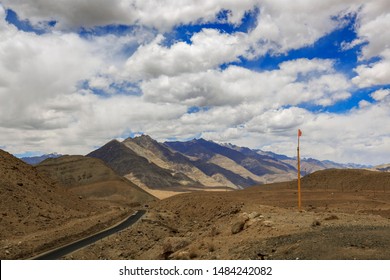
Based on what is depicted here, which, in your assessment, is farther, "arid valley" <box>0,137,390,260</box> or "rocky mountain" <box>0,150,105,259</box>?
"rocky mountain" <box>0,150,105,259</box>

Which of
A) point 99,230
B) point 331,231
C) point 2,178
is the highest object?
point 2,178

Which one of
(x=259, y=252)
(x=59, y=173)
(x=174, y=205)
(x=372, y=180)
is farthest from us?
(x=59, y=173)

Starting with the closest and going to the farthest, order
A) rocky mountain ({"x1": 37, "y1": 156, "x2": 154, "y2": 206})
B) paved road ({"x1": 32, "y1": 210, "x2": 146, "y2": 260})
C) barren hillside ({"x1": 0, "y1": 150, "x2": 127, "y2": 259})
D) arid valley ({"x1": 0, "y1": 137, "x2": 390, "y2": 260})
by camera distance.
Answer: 1. arid valley ({"x1": 0, "y1": 137, "x2": 390, "y2": 260})
2. paved road ({"x1": 32, "y1": 210, "x2": 146, "y2": 260})
3. barren hillside ({"x1": 0, "y1": 150, "x2": 127, "y2": 259})
4. rocky mountain ({"x1": 37, "y1": 156, "x2": 154, "y2": 206})

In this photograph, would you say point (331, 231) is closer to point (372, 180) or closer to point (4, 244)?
point (4, 244)

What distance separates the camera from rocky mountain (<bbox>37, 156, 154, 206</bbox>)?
128413 mm

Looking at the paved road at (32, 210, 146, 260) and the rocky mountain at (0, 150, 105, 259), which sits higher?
the rocky mountain at (0, 150, 105, 259)

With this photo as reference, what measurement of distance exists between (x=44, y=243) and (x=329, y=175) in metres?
105

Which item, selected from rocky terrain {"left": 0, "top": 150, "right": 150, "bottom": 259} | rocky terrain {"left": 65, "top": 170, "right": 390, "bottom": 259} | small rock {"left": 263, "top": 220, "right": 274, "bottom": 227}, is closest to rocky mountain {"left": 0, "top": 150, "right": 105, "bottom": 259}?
rocky terrain {"left": 0, "top": 150, "right": 150, "bottom": 259}

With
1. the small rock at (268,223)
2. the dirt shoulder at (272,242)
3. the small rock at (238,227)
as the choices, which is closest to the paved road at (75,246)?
the dirt shoulder at (272,242)

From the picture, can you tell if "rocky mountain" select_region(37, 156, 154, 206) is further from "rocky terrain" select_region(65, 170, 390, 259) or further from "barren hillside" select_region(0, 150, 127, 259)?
"rocky terrain" select_region(65, 170, 390, 259)

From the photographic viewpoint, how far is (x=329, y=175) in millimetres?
119688

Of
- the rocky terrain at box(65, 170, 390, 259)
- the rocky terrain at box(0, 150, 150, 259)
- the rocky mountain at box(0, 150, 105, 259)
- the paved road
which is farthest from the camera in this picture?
the rocky mountain at box(0, 150, 105, 259)

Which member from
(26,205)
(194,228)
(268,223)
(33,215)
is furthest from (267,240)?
(26,205)
